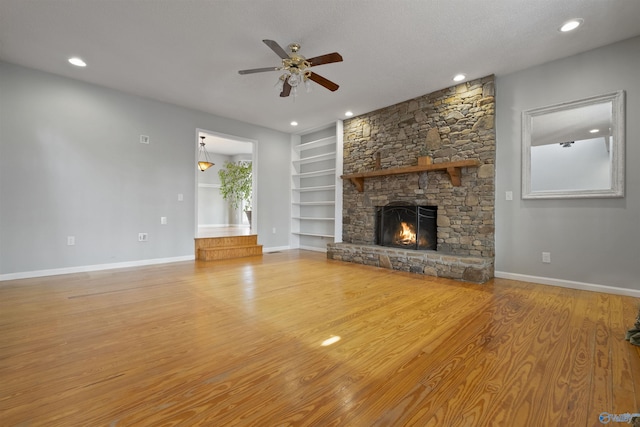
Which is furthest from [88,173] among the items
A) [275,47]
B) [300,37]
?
[300,37]

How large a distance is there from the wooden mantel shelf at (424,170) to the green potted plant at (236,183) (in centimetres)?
404

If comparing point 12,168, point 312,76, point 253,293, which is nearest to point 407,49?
point 312,76

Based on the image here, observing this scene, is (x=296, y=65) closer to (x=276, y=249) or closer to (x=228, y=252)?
(x=228, y=252)

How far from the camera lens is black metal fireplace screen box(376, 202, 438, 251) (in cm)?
470

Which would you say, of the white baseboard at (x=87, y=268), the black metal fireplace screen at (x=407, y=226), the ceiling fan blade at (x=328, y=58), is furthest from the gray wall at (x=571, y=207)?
the white baseboard at (x=87, y=268)

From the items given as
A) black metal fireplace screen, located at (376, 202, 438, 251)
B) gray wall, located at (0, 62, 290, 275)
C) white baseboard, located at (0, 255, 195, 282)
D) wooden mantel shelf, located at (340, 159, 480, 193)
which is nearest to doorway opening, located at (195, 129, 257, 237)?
gray wall, located at (0, 62, 290, 275)

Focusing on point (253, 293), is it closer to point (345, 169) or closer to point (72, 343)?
point (72, 343)

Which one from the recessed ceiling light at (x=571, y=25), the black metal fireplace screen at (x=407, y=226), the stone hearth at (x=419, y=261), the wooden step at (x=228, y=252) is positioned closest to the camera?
the recessed ceiling light at (x=571, y=25)

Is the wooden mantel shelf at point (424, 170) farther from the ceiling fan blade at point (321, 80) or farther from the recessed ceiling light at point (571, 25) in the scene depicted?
the ceiling fan blade at point (321, 80)

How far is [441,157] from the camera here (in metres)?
4.48

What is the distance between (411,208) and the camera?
4887mm

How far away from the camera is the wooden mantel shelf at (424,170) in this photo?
4.07m

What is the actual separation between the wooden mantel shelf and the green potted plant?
404cm

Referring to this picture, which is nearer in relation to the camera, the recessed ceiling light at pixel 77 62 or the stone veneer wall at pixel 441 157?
the recessed ceiling light at pixel 77 62
